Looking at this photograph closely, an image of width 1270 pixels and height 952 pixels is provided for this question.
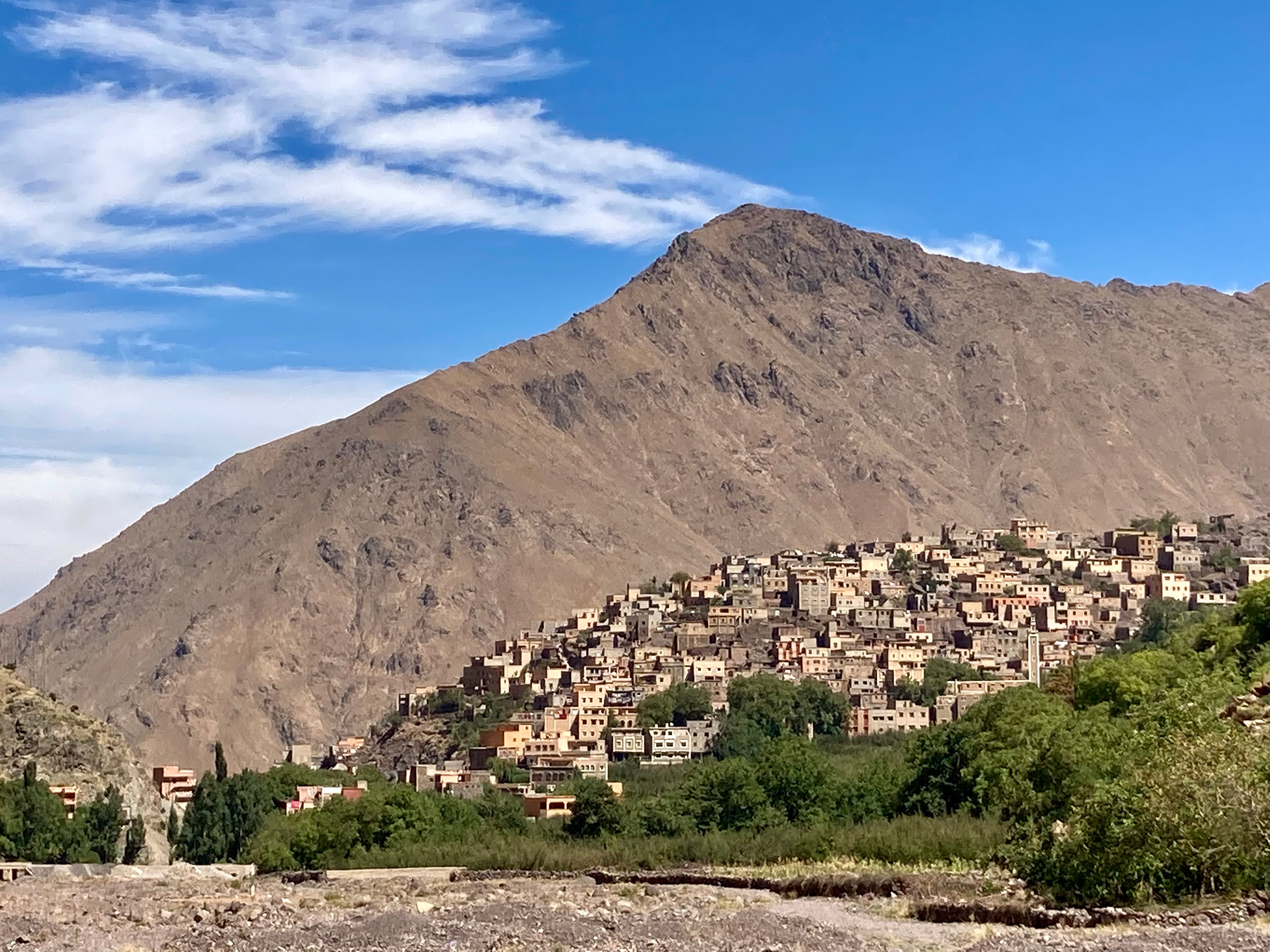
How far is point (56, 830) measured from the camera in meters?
80.8

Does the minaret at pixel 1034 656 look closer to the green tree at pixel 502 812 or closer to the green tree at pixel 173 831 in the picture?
the green tree at pixel 502 812

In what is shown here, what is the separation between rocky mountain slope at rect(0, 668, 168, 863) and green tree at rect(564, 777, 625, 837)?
27.0m

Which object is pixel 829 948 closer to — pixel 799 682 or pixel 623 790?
pixel 623 790

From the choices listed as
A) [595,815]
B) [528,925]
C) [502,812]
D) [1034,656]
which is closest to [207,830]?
[502,812]

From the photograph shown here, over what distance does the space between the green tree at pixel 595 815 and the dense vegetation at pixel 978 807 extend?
0.11 meters

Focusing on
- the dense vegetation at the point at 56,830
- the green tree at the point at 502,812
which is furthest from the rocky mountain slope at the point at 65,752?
the green tree at the point at 502,812

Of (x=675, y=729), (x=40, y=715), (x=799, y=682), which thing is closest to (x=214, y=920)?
(x=40, y=715)

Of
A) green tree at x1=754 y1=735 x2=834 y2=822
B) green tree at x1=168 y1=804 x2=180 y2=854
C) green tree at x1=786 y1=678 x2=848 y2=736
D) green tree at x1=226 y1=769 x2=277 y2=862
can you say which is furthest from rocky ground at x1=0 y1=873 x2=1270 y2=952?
green tree at x1=786 y1=678 x2=848 y2=736

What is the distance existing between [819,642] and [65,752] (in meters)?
68.5

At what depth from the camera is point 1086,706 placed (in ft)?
231

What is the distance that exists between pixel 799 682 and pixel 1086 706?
224ft

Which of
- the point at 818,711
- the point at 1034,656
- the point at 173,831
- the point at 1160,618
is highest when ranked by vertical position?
the point at 1160,618

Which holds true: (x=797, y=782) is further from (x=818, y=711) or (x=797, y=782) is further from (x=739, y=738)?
(x=818, y=711)

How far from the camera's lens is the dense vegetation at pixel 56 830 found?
78375mm
